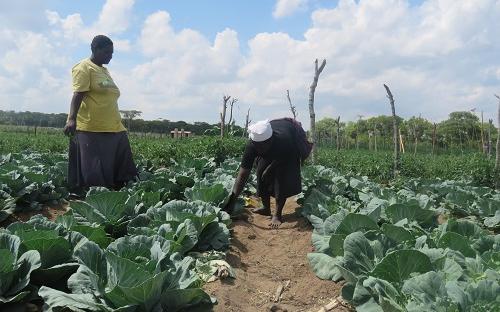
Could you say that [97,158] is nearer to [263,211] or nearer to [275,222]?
[263,211]

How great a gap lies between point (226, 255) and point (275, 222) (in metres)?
1.37

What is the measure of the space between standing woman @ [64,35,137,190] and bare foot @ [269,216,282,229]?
204 cm

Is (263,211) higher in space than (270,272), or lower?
higher

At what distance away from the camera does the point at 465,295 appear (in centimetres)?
202

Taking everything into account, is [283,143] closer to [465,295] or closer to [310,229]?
[310,229]

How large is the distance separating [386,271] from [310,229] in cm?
233

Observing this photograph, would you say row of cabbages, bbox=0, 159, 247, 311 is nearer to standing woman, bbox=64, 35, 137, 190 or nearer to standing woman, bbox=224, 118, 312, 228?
standing woman, bbox=224, 118, 312, 228

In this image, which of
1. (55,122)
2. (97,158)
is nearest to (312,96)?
(97,158)

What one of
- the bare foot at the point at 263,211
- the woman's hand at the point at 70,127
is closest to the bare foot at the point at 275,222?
the bare foot at the point at 263,211

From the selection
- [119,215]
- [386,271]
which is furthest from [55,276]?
[386,271]

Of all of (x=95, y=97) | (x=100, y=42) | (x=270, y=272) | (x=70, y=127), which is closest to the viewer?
(x=270, y=272)

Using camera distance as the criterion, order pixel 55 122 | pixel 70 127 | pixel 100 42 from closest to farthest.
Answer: pixel 70 127
pixel 100 42
pixel 55 122

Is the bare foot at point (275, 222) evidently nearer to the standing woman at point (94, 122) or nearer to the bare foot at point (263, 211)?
the bare foot at point (263, 211)

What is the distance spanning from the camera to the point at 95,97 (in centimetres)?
557
